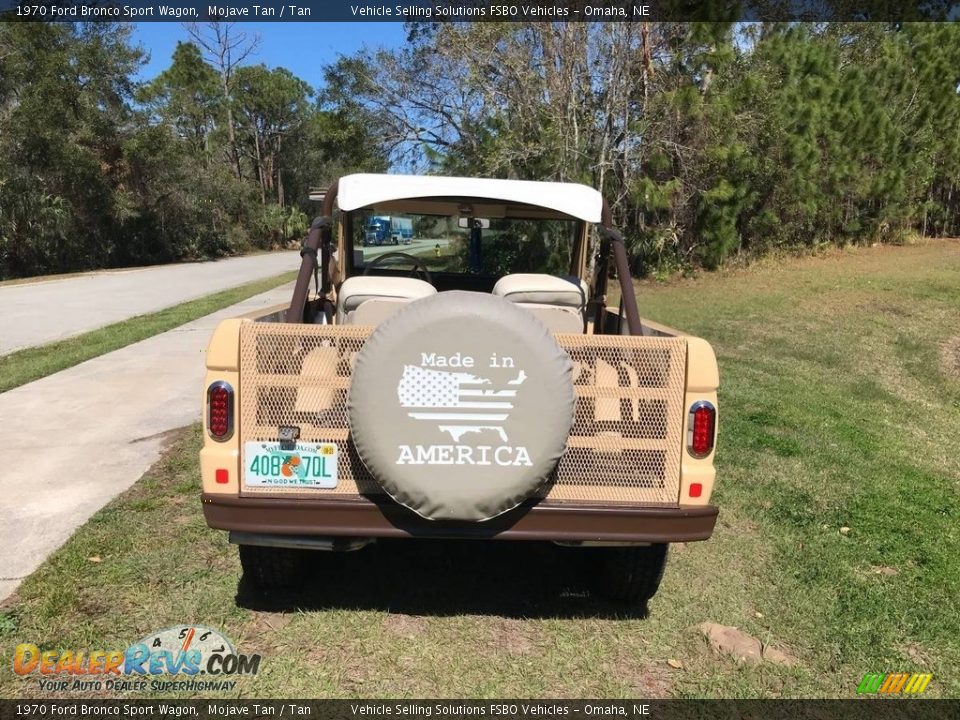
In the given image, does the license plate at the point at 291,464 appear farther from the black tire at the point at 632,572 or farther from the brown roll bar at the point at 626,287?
the brown roll bar at the point at 626,287

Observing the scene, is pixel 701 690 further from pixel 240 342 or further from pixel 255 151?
pixel 255 151

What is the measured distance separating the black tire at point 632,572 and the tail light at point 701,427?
0.57 metres

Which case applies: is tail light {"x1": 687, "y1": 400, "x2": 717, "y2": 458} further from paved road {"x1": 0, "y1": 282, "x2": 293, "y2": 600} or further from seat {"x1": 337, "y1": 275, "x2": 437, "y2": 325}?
paved road {"x1": 0, "y1": 282, "x2": 293, "y2": 600}

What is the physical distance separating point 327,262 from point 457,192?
1098 millimetres

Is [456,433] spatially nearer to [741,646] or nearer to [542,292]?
[542,292]

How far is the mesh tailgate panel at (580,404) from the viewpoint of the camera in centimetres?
260

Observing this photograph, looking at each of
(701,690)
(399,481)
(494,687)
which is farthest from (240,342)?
(701,690)

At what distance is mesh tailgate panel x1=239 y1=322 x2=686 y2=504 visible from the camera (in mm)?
2600

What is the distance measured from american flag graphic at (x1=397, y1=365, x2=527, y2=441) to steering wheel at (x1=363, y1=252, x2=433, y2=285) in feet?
7.96

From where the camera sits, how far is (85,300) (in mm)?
15914

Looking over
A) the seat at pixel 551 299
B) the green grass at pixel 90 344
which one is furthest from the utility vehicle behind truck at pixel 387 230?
the green grass at pixel 90 344

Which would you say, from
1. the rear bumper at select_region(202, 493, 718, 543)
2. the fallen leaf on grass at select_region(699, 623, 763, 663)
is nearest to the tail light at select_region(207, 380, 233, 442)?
the rear bumper at select_region(202, 493, 718, 543)

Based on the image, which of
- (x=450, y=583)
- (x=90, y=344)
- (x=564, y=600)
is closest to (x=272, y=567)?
(x=450, y=583)

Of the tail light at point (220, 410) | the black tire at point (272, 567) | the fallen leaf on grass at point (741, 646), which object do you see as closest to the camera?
the tail light at point (220, 410)
